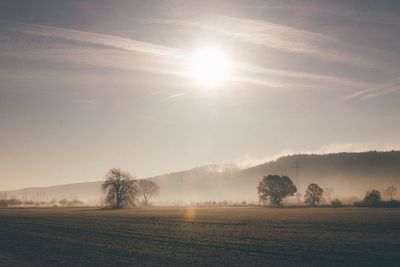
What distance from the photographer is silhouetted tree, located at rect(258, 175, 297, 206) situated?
148000mm

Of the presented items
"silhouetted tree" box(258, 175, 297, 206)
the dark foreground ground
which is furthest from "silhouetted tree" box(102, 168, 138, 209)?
the dark foreground ground

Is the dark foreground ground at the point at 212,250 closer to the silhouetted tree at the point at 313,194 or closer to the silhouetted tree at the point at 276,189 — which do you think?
the silhouetted tree at the point at 276,189

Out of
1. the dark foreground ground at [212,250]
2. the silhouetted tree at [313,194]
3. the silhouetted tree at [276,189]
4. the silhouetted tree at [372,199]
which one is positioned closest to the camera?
the dark foreground ground at [212,250]

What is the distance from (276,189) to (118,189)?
2131 inches

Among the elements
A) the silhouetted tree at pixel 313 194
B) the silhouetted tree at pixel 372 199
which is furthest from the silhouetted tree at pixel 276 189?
the silhouetted tree at pixel 372 199

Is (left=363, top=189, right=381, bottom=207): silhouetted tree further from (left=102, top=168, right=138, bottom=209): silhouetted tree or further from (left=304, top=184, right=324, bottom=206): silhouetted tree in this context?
(left=102, top=168, right=138, bottom=209): silhouetted tree

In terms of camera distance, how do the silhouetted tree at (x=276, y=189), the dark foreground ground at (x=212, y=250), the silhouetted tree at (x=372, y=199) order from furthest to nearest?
the silhouetted tree at (x=276, y=189)
the silhouetted tree at (x=372, y=199)
the dark foreground ground at (x=212, y=250)

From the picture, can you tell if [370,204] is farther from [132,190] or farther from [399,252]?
[399,252]

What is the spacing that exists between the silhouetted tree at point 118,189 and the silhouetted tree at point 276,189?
149 feet

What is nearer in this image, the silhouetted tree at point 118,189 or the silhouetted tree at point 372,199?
the silhouetted tree at point 372,199

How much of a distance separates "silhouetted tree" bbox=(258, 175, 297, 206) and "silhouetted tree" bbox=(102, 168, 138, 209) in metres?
45.3

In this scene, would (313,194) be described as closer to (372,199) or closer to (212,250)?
(372,199)

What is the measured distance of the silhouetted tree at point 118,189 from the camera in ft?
496

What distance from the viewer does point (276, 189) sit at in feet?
487
